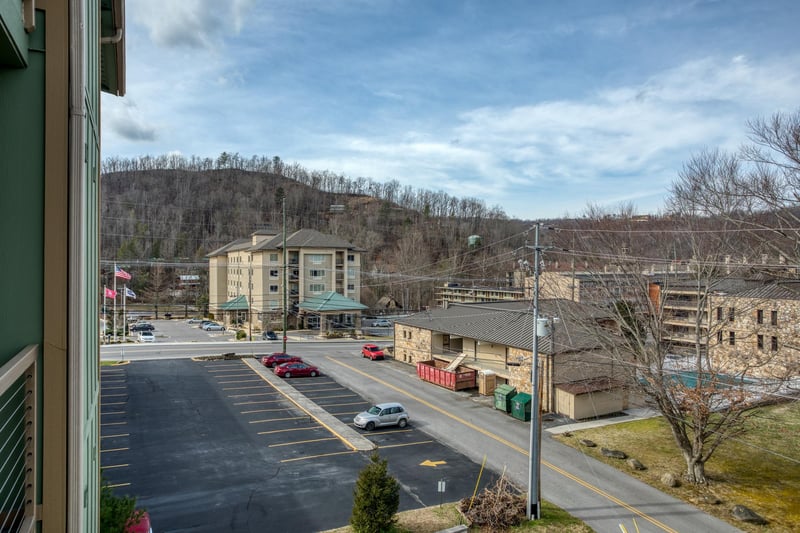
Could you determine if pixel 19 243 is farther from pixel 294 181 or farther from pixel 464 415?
pixel 294 181

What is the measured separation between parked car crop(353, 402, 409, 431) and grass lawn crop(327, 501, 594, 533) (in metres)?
7.37

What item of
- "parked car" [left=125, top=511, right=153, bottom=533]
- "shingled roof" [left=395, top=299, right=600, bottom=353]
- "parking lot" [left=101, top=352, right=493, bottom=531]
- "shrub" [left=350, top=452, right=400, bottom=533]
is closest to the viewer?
"parked car" [left=125, top=511, right=153, bottom=533]

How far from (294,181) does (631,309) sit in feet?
448

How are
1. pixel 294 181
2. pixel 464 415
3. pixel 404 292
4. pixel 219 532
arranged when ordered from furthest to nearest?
pixel 294 181 < pixel 404 292 < pixel 464 415 < pixel 219 532

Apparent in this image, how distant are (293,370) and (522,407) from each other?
14517mm

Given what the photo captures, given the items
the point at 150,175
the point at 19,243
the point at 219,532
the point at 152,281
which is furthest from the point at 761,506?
the point at 150,175

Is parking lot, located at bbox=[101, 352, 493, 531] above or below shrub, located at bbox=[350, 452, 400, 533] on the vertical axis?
below

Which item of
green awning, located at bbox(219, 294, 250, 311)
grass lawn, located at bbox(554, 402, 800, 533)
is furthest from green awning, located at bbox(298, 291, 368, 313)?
grass lawn, located at bbox(554, 402, 800, 533)

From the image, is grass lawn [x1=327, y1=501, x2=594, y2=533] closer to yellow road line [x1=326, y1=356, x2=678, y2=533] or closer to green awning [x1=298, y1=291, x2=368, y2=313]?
yellow road line [x1=326, y1=356, x2=678, y2=533]

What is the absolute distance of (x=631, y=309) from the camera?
2003 cm

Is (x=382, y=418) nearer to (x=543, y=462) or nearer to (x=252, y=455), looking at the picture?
(x=252, y=455)

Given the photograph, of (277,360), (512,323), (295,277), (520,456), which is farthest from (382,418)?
(295,277)

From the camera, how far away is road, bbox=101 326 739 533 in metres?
14.0

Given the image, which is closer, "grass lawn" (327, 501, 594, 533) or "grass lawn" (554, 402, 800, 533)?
"grass lawn" (327, 501, 594, 533)
